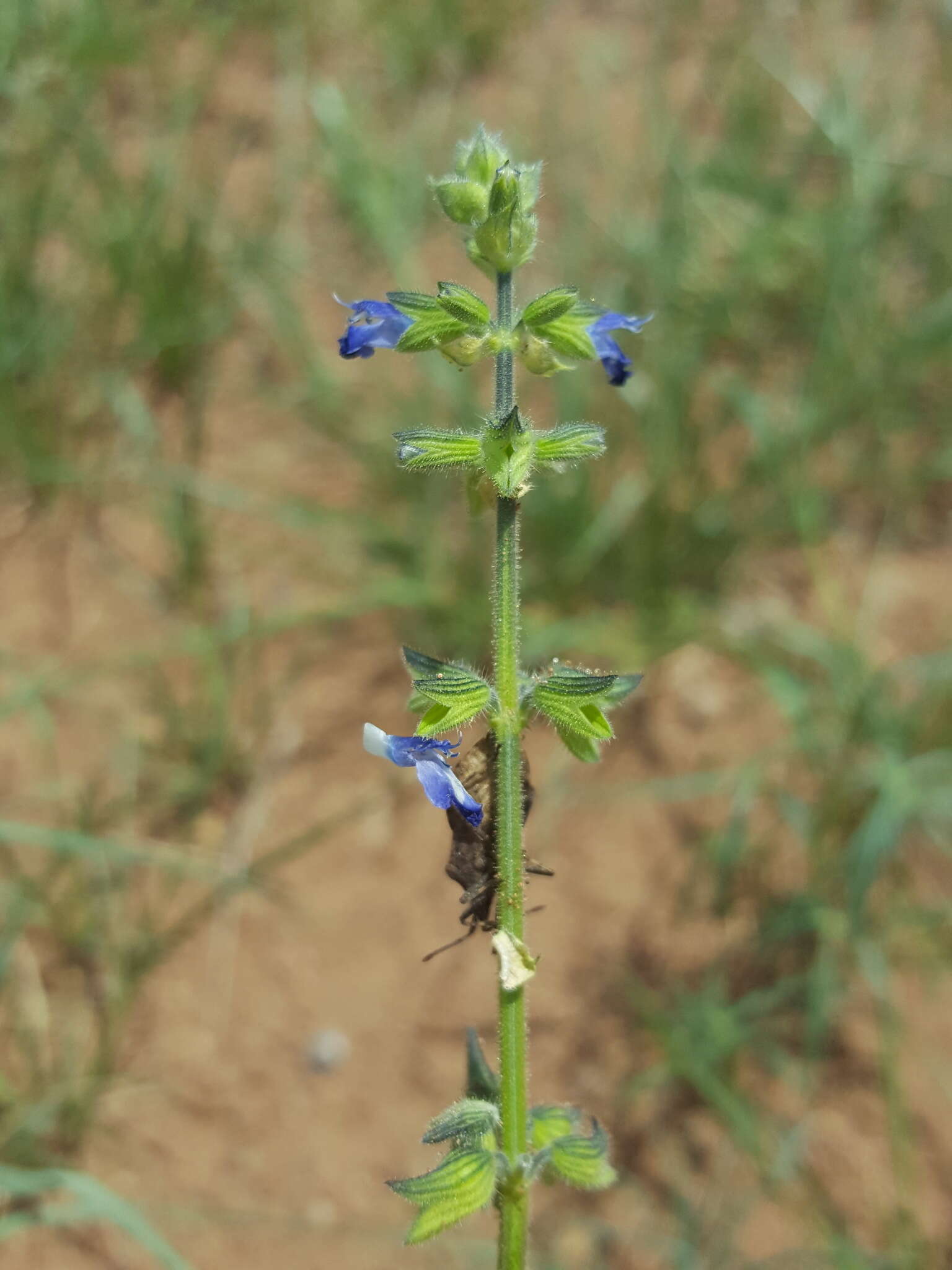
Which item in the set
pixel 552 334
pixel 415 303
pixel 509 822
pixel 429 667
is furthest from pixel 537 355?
pixel 509 822

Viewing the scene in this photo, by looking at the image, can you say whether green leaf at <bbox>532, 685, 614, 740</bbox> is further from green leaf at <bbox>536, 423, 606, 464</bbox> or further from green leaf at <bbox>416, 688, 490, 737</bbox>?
green leaf at <bbox>536, 423, 606, 464</bbox>

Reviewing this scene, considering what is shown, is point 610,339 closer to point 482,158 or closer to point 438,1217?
point 482,158

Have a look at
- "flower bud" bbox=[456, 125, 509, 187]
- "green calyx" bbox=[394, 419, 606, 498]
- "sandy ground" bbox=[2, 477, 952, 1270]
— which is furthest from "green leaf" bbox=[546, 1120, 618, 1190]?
"sandy ground" bbox=[2, 477, 952, 1270]

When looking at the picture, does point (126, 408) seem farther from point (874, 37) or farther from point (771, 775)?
point (874, 37)

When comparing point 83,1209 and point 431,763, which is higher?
point 431,763

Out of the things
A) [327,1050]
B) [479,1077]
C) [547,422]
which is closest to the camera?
[479,1077]

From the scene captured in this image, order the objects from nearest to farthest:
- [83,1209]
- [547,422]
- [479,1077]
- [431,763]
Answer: [431,763] < [479,1077] < [83,1209] < [547,422]

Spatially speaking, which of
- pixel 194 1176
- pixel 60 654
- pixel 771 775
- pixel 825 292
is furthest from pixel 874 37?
pixel 194 1176
